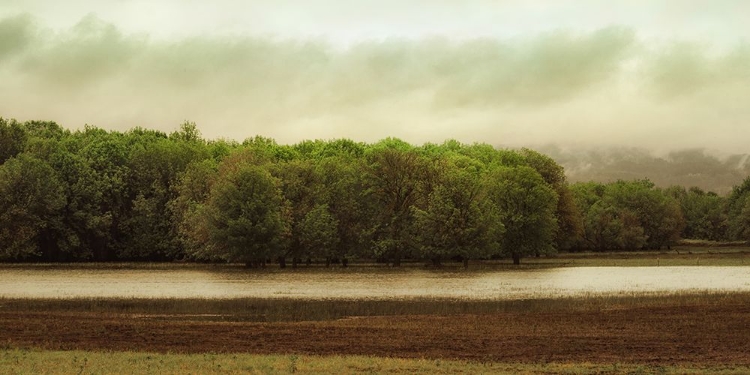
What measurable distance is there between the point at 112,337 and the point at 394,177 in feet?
295

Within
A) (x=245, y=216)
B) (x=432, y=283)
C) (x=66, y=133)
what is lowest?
(x=432, y=283)

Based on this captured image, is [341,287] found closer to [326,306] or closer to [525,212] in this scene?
[326,306]

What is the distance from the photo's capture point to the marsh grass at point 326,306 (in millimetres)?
48344

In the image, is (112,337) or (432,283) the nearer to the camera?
(112,337)

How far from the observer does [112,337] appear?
3612cm

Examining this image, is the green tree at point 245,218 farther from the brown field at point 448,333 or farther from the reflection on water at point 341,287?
the brown field at point 448,333

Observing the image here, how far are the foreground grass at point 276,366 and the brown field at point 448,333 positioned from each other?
1597mm

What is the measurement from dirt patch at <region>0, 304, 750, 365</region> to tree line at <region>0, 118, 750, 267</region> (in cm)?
7012

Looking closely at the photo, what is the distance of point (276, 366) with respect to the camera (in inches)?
1059

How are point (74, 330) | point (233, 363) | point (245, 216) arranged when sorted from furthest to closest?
point (245, 216) → point (74, 330) → point (233, 363)

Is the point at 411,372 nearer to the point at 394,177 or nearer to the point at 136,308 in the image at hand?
the point at 136,308

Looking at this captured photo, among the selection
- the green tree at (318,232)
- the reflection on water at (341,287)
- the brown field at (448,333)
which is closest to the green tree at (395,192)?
the green tree at (318,232)

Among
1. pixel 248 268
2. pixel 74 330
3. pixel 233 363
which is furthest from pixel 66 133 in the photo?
pixel 233 363

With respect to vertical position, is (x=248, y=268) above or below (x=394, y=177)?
below
